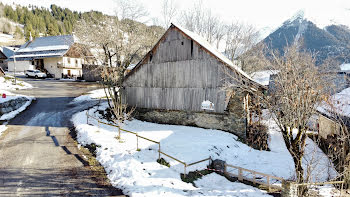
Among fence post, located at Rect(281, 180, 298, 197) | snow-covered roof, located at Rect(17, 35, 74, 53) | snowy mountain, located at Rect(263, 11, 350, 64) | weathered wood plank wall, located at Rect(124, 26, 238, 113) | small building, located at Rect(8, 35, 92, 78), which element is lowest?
fence post, located at Rect(281, 180, 298, 197)

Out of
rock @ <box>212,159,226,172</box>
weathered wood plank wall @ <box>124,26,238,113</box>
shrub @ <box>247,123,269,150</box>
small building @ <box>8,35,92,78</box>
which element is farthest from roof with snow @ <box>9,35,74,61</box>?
rock @ <box>212,159,226,172</box>

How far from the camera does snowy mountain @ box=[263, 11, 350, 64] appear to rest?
60375mm

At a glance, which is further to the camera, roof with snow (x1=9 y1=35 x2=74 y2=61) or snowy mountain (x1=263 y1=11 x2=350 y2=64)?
snowy mountain (x1=263 y1=11 x2=350 y2=64)

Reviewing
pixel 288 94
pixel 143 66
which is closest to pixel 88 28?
pixel 143 66

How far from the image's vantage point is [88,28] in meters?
18.5

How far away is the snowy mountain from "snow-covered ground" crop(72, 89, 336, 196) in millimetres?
51237

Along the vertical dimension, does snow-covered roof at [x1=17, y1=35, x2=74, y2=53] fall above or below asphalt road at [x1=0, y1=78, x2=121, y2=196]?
above

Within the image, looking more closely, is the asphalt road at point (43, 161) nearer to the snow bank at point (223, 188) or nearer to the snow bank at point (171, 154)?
the snow bank at point (171, 154)

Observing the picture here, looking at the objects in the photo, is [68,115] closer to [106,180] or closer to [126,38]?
[126,38]

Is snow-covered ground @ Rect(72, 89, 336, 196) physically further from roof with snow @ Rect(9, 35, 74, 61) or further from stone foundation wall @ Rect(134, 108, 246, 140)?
roof with snow @ Rect(9, 35, 74, 61)

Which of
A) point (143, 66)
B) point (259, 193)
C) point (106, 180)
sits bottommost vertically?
point (259, 193)

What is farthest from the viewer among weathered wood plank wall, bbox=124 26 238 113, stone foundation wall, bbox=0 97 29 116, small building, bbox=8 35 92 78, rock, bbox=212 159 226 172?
small building, bbox=8 35 92 78

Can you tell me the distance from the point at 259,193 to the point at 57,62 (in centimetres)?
4548

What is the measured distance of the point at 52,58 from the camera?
4331 centimetres
